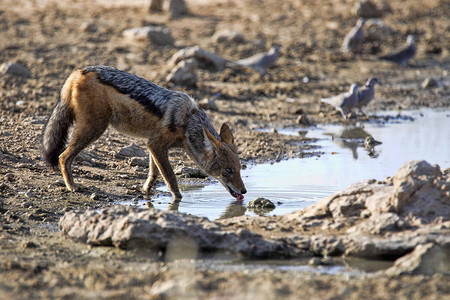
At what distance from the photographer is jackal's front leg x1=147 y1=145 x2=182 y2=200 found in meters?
8.23

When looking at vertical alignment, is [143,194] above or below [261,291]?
below

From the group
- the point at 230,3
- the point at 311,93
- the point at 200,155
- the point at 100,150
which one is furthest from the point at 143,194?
the point at 230,3

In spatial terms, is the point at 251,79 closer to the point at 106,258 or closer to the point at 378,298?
the point at 106,258

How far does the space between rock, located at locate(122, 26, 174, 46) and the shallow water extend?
5599 mm

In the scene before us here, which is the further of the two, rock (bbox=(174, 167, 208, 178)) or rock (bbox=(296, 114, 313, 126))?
rock (bbox=(296, 114, 313, 126))

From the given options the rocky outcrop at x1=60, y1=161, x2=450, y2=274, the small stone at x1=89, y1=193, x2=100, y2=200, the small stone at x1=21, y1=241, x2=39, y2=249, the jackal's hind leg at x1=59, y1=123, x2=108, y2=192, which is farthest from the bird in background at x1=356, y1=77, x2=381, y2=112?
the small stone at x1=21, y1=241, x2=39, y2=249

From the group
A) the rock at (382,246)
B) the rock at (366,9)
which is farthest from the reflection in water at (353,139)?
the rock at (366,9)

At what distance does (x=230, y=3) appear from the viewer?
70.2ft

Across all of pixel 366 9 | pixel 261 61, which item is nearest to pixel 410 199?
pixel 261 61

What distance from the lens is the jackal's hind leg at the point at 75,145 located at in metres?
8.15

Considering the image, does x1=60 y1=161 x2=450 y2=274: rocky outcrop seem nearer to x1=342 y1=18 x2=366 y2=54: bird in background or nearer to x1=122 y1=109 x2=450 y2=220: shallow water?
x1=122 y1=109 x2=450 y2=220: shallow water

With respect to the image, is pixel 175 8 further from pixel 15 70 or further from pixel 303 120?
pixel 303 120

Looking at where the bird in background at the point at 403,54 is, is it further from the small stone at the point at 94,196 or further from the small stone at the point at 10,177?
the small stone at the point at 10,177

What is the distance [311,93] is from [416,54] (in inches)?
214
